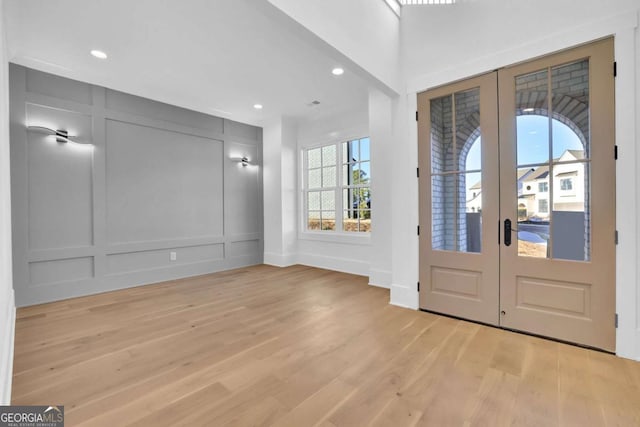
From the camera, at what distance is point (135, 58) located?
3.39 meters

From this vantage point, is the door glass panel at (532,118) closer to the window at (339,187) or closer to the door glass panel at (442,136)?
the door glass panel at (442,136)

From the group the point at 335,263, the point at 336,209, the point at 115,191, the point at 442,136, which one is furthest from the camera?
the point at 336,209

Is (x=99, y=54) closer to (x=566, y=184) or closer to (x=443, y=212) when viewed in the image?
(x=443, y=212)

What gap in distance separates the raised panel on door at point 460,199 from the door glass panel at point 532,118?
204 mm

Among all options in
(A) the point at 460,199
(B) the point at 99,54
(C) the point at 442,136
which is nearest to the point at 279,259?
(A) the point at 460,199

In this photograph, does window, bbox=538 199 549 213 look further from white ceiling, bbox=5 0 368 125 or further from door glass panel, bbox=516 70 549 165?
white ceiling, bbox=5 0 368 125

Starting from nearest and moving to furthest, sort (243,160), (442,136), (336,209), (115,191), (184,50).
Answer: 1. (442,136)
2. (184,50)
3. (115,191)
4. (336,209)
5. (243,160)

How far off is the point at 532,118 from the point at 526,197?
2.36 ft

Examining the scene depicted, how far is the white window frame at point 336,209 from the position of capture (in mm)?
5168

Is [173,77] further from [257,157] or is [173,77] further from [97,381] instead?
[97,381]

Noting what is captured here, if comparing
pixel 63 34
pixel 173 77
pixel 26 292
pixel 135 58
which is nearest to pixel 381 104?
pixel 173 77

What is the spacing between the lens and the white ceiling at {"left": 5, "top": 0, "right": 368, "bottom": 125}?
2568 millimetres

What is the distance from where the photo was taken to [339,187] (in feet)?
17.9

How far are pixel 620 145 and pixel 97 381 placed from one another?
4.21m
